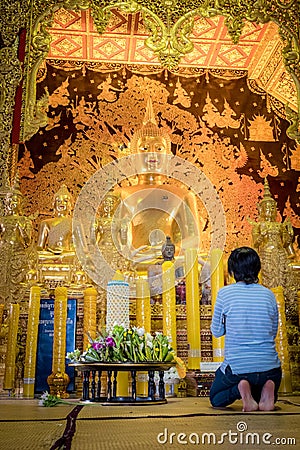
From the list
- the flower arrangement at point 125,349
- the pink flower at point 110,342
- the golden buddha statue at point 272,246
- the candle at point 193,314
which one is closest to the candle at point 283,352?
the candle at point 193,314

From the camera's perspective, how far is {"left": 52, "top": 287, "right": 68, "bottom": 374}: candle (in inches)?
99.0

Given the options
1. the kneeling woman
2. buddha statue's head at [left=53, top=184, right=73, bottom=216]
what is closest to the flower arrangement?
the kneeling woman

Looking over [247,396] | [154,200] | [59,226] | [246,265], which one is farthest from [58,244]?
[247,396]

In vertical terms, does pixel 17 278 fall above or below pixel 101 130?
below

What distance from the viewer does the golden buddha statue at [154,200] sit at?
4691mm

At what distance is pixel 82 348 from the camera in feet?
9.16

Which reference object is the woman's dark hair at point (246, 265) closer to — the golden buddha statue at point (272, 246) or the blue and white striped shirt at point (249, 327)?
the blue and white striped shirt at point (249, 327)

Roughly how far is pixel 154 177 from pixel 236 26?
5.34ft

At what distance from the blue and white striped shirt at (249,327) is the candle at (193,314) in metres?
0.82

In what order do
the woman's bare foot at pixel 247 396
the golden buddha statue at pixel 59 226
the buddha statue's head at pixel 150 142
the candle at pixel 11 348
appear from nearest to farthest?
the woman's bare foot at pixel 247 396, the candle at pixel 11 348, the golden buddha statue at pixel 59 226, the buddha statue's head at pixel 150 142

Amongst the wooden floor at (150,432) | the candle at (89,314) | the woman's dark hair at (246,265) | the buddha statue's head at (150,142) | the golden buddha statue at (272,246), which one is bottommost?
the wooden floor at (150,432)

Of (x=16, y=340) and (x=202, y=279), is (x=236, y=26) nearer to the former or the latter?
(x=202, y=279)

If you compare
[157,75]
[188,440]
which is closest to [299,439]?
[188,440]

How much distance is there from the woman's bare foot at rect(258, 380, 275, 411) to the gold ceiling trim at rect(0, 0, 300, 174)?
2.69m
